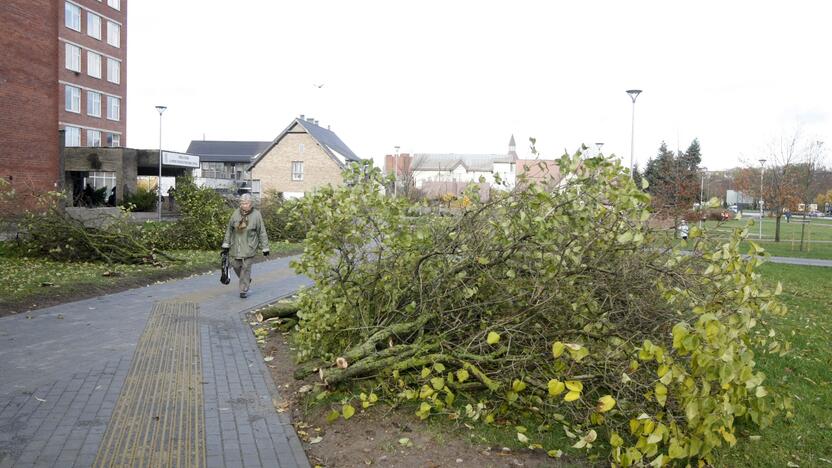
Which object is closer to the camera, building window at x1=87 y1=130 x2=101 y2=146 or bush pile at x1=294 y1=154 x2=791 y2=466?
bush pile at x1=294 y1=154 x2=791 y2=466

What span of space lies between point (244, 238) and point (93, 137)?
4593 centimetres

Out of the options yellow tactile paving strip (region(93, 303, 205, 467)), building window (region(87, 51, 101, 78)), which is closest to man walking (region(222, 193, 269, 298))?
yellow tactile paving strip (region(93, 303, 205, 467))

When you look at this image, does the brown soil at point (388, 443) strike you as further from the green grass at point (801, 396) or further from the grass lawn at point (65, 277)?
the grass lawn at point (65, 277)

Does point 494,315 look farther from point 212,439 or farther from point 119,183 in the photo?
point 119,183

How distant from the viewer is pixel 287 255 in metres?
20.9

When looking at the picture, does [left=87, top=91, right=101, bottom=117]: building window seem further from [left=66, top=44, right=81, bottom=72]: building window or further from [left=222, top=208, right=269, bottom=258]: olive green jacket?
[left=222, top=208, right=269, bottom=258]: olive green jacket

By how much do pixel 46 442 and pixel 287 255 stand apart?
16.4m

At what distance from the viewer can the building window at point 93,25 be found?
47844 mm

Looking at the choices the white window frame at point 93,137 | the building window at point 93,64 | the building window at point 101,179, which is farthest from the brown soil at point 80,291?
the building window at point 101,179

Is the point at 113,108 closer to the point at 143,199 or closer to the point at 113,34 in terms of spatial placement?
the point at 113,34

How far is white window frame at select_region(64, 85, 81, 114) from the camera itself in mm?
47844

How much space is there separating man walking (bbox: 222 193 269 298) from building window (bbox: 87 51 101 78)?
149 ft

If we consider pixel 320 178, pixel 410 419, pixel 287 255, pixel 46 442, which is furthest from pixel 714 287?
pixel 320 178

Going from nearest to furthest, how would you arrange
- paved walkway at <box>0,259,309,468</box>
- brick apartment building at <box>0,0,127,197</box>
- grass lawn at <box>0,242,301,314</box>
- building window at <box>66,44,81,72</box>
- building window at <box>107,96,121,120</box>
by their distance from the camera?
1. paved walkway at <box>0,259,309,468</box>
2. grass lawn at <box>0,242,301,314</box>
3. brick apartment building at <box>0,0,127,197</box>
4. building window at <box>66,44,81,72</box>
5. building window at <box>107,96,121,120</box>
